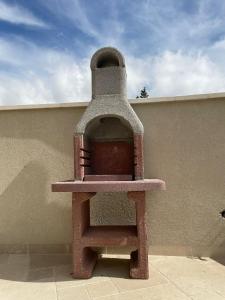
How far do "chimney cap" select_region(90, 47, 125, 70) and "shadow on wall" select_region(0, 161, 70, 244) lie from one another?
8.02 feet

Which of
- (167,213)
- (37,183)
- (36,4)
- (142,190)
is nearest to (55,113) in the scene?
(37,183)

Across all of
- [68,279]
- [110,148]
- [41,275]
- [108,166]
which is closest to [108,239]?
[68,279]

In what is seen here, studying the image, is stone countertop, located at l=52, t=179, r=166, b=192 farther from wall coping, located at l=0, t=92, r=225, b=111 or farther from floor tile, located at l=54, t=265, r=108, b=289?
wall coping, located at l=0, t=92, r=225, b=111

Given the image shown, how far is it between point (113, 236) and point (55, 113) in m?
2.87

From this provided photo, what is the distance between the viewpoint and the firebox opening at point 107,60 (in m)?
4.90

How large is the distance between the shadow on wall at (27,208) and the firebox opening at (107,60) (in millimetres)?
2463

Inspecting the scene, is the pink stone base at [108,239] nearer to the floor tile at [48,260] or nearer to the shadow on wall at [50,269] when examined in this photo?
the shadow on wall at [50,269]

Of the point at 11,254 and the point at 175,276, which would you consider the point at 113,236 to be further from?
the point at 11,254

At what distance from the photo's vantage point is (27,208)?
5.80m

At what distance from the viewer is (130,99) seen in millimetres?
5520

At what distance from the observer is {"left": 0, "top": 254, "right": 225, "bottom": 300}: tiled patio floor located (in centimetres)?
379

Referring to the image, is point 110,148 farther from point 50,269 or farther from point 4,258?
point 4,258

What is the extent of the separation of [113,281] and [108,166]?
209 cm

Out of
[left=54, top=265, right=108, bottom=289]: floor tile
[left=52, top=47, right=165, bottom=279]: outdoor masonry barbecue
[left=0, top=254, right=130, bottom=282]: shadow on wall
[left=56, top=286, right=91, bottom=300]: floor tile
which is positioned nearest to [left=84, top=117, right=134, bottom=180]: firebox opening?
[left=52, top=47, right=165, bottom=279]: outdoor masonry barbecue
